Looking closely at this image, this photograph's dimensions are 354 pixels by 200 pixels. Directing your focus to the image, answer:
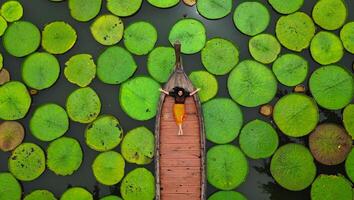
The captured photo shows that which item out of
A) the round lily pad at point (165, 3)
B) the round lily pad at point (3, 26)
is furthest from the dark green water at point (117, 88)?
the round lily pad at point (3, 26)

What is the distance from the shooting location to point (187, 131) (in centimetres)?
325

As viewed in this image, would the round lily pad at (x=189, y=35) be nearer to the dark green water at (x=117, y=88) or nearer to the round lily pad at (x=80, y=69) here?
the dark green water at (x=117, y=88)

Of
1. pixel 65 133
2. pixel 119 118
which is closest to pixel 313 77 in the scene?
pixel 119 118

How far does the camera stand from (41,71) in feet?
11.3

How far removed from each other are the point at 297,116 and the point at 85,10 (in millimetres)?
2255

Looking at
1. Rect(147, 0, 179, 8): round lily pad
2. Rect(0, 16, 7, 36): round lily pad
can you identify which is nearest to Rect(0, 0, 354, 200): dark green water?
Rect(147, 0, 179, 8): round lily pad

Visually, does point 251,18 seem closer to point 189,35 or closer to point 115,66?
point 189,35

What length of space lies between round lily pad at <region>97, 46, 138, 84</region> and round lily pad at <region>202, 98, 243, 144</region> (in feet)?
2.63

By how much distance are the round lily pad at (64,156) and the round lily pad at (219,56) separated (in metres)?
1.45

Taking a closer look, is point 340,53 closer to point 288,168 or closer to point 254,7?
point 254,7

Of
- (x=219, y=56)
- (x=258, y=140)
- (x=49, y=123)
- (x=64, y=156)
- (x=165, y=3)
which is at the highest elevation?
(x=165, y=3)

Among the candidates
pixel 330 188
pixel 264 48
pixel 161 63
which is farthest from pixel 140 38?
pixel 330 188

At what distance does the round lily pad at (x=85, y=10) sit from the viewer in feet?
11.4

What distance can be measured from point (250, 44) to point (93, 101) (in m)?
1.59
